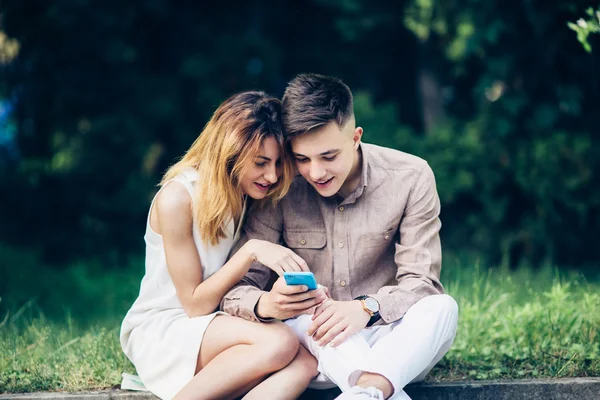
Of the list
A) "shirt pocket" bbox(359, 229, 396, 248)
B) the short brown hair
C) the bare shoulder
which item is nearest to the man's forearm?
"shirt pocket" bbox(359, 229, 396, 248)

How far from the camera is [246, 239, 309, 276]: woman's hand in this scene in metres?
3.63

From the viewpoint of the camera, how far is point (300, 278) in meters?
3.45

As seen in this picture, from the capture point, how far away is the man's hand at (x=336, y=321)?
356cm

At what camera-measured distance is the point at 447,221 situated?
870cm

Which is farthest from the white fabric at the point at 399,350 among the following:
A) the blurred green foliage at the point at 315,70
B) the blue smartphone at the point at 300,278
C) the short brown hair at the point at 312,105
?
the blurred green foliage at the point at 315,70

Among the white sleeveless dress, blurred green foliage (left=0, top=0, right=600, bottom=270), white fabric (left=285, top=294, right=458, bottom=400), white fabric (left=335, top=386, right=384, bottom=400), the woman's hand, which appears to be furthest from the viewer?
blurred green foliage (left=0, top=0, right=600, bottom=270)

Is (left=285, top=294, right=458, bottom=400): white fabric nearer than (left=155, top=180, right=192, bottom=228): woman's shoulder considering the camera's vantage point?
Yes

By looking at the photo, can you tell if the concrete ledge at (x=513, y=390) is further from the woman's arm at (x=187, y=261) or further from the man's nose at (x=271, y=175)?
the man's nose at (x=271, y=175)

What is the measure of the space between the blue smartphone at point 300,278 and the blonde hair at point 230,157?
566mm

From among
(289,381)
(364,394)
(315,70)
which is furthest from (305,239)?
(315,70)

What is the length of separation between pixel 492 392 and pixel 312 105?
174 centimetres

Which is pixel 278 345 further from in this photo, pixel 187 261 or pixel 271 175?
pixel 271 175

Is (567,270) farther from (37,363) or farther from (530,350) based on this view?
(37,363)

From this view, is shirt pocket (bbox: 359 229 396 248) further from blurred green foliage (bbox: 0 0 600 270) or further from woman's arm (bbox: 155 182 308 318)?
blurred green foliage (bbox: 0 0 600 270)
